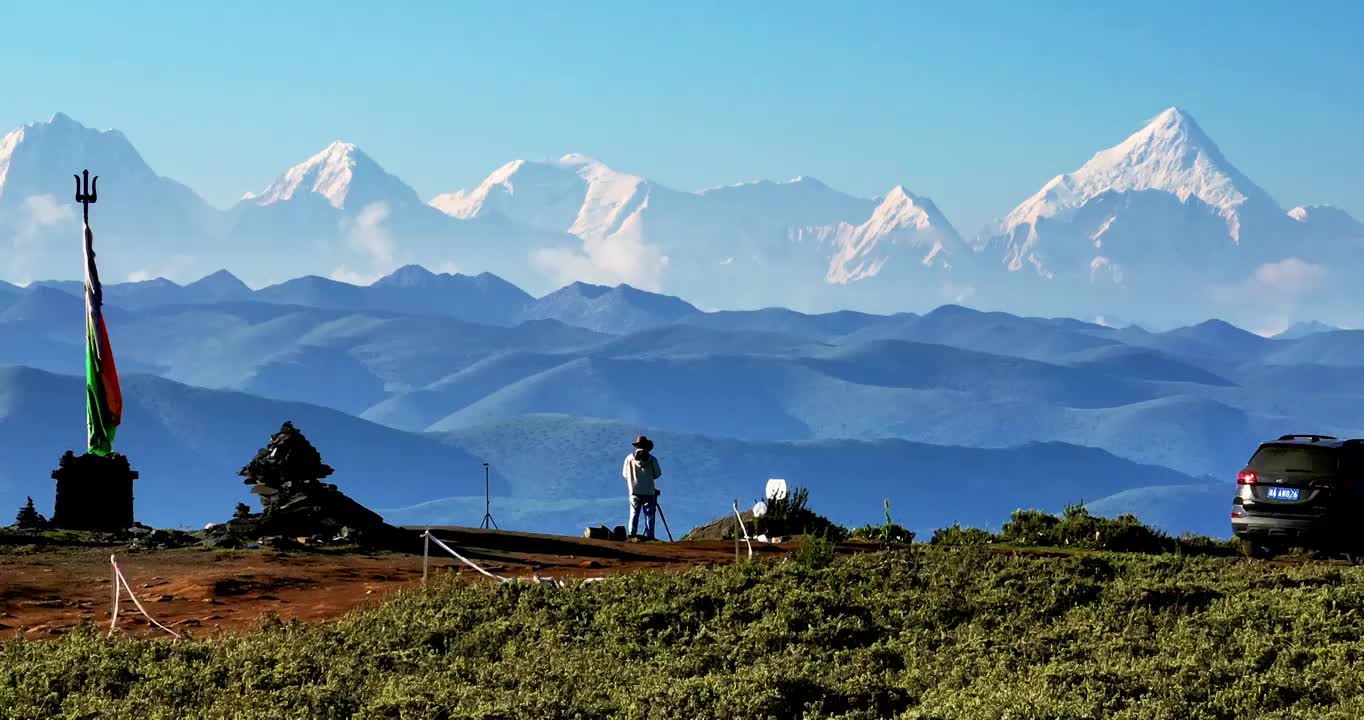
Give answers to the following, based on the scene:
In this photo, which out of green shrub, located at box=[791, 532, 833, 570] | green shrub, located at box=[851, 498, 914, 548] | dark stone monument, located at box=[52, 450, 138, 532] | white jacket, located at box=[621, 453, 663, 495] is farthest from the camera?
dark stone monument, located at box=[52, 450, 138, 532]

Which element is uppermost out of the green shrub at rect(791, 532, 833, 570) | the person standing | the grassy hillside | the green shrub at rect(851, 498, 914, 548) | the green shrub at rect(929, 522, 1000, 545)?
the person standing

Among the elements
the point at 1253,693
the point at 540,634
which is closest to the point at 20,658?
the point at 540,634

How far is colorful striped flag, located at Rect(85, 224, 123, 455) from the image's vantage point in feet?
112

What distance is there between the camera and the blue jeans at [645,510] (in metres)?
31.8

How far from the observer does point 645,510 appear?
106ft

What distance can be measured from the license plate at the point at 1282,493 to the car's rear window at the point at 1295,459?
303 mm

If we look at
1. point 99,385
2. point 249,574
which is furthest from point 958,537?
point 99,385

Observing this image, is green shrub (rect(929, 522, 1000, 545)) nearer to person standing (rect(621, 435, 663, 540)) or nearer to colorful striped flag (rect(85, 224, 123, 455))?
person standing (rect(621, 435, 663, 540))

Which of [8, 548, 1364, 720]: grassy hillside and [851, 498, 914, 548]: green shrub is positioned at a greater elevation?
[851, 498, 914, 548]: green shrub

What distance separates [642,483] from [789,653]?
46.0ft

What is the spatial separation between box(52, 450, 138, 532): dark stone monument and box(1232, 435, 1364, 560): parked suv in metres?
19.5

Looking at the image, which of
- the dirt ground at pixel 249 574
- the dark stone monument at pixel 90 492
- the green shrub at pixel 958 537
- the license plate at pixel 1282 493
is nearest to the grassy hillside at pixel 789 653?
the dirt ground at pixel 249 574

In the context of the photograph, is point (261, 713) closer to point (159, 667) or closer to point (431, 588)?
point (159, 667)

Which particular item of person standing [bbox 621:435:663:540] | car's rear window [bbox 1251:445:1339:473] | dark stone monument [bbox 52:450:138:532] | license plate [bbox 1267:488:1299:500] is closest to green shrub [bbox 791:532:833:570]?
car's rear window [bbox 1251:445:1339:473]
